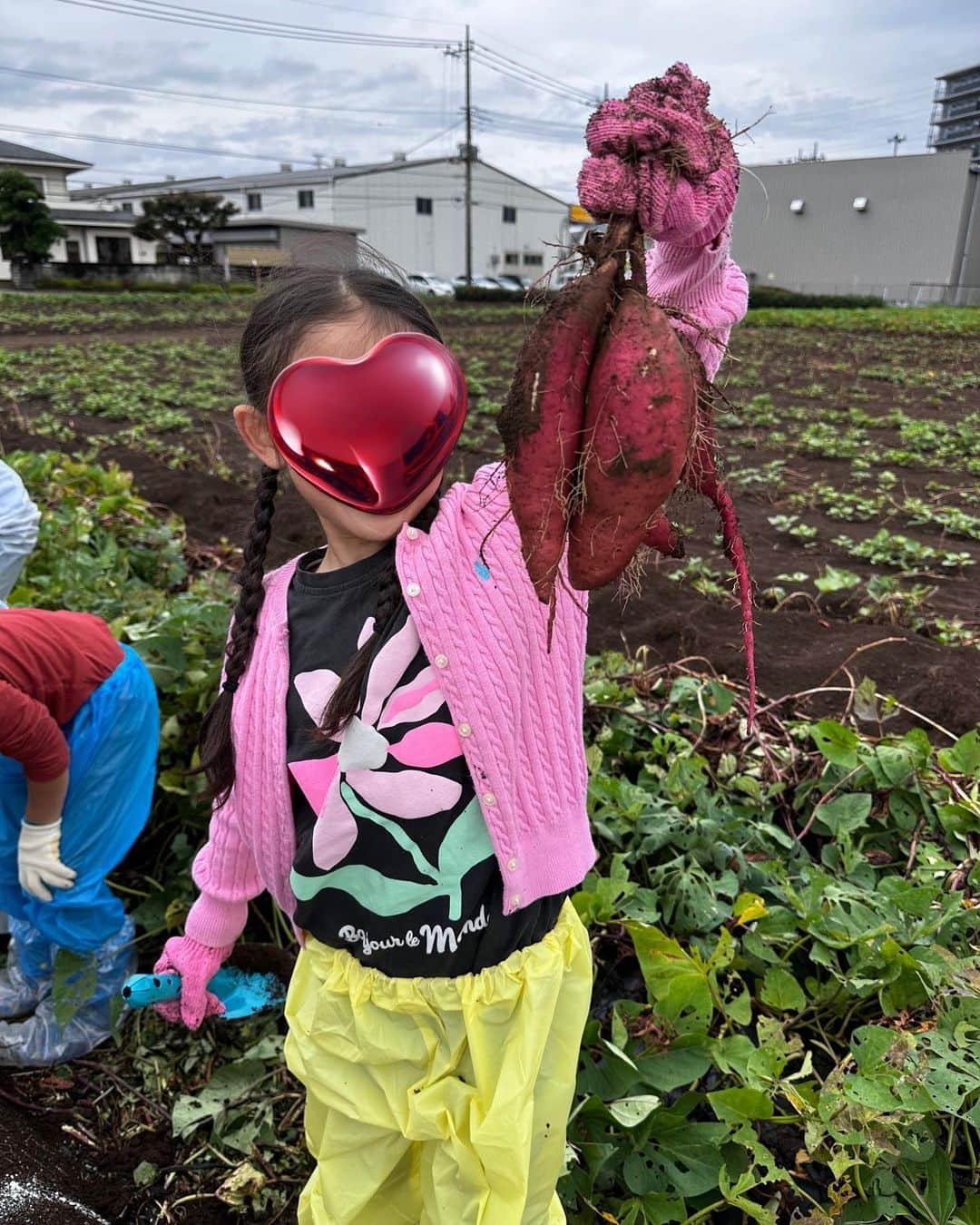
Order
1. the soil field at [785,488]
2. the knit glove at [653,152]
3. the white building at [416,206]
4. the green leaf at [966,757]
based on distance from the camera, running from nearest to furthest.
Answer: the knit glove at [653,152] < the green leaf at [966,757] < the soil field at [785,488] < the white building at [416,206]

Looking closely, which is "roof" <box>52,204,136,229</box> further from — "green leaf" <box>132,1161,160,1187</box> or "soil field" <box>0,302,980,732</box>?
"green leaf" <box>132,1161,160,1187</box>

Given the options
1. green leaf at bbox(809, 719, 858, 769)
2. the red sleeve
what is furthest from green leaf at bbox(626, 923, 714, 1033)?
the red sleeve

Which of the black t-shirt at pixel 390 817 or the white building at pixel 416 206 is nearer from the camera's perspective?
the black t-shirt at pixel 390 817

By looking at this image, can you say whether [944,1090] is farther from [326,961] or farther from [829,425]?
[829,425]

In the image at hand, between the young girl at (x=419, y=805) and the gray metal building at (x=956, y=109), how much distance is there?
7641cm

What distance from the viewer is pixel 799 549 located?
478 centimetres

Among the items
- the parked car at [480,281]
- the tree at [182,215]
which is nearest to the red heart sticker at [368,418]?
the tree at [182,215]

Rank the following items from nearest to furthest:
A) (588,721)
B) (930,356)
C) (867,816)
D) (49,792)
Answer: (49,792)
(867,816)
(588,721)
(930,356)

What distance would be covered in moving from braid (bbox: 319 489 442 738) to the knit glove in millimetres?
484

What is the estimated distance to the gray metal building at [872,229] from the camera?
35.8m

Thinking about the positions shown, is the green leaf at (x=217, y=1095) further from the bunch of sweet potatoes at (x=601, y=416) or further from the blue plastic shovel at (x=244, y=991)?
the bunch of sweet potatoes at (x=601, y=416)

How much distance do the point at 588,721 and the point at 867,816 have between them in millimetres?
660

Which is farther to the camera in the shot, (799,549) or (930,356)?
(930,356)

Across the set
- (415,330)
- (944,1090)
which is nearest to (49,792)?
(415,330)
